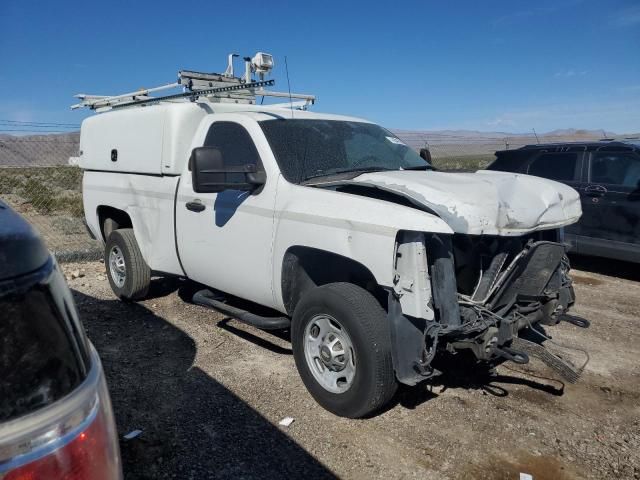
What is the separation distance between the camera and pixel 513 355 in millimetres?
3375

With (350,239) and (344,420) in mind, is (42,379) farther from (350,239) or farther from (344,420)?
(344,420)

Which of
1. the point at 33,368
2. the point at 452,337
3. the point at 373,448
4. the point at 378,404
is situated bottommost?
the point at 373,448

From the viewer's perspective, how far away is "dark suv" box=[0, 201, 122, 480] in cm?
114

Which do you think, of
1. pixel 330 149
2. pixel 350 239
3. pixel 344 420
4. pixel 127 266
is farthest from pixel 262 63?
pixel 344 420

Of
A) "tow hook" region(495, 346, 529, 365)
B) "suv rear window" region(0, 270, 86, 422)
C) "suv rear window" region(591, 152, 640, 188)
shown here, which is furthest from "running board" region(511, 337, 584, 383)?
"suv rear window" region(591, 152, 640, 188)

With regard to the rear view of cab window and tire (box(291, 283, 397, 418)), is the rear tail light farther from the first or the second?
tire (box(291, 283, 397, 418))

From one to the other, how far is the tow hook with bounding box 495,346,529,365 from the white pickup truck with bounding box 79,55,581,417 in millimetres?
10

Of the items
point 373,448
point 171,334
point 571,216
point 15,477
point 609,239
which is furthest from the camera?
point 609,239

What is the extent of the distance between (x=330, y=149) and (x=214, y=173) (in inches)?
42.6

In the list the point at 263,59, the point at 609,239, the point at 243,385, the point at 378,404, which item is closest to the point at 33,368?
the point at 378,404

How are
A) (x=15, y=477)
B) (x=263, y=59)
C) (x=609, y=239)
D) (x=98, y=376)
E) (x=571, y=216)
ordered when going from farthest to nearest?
(x=609, y=239) < (x=263, y=59) < (x=571, y=216) < (x=98, y=376) < (x=15, y=477)

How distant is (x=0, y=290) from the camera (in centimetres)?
116

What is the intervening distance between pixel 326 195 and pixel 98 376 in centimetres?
236

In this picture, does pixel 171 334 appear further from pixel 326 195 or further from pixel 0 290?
pixel 0 290
